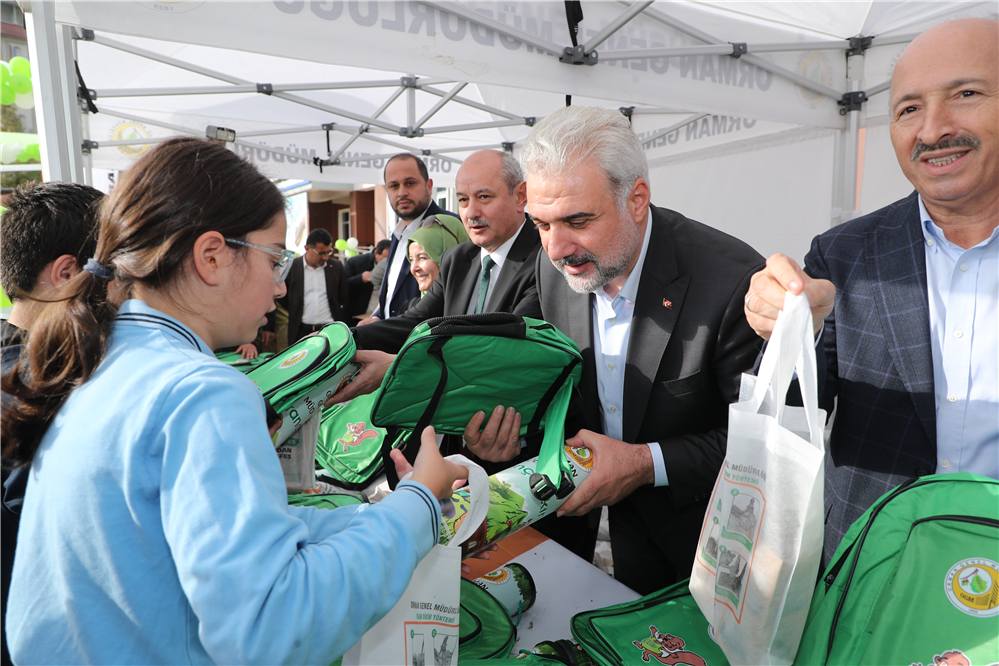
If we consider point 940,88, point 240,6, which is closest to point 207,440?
point 940,88

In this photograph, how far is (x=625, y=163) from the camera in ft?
5.66

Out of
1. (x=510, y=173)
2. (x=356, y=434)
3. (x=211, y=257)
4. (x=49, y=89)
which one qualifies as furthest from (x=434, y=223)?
(x=211, y=257)

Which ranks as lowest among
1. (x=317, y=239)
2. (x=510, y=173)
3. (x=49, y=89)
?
(x=317, y=239)

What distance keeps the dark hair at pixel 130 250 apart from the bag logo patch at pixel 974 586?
1240 millimetres

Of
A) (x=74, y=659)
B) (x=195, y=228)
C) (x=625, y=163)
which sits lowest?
(x=74, y=659)

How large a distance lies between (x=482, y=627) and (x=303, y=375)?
2.40ft

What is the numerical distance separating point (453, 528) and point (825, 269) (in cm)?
115

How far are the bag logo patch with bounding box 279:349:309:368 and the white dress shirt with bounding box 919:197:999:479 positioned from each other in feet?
4.96

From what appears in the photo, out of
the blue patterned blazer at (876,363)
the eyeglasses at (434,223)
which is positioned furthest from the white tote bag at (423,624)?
the eyeglasses at (434,223)

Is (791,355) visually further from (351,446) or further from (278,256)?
(351,446)

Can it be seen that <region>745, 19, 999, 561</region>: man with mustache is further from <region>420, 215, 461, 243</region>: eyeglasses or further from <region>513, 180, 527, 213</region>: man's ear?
<region>420, 215, 461, 243</region>: eyeglasses

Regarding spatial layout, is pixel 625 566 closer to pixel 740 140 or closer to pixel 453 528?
pixel 453 528

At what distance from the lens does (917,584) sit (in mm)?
A: 922

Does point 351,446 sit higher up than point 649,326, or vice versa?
point 649,326
